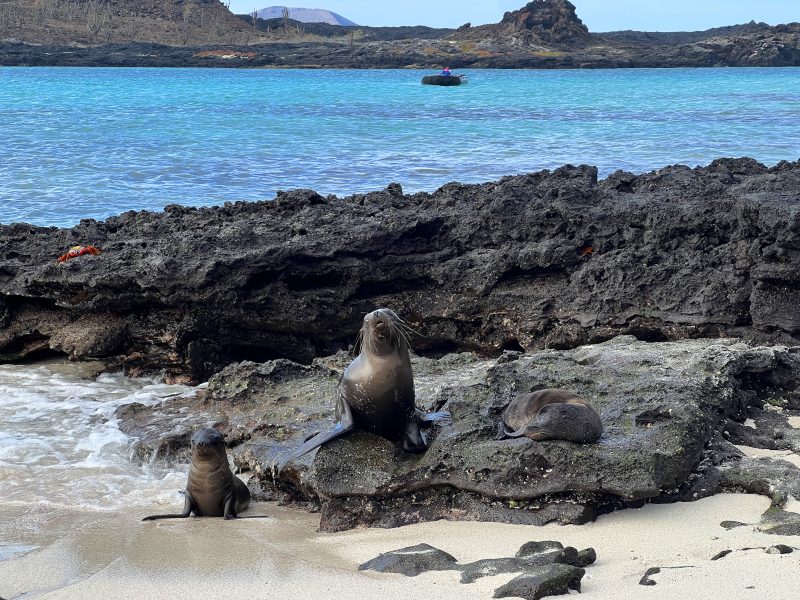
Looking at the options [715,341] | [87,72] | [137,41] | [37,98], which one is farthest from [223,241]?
[137,41]

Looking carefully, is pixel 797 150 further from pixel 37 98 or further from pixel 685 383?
pixel 37 98

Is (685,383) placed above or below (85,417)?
above

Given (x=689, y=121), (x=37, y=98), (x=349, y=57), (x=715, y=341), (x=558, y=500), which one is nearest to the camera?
(x=558, y=500)

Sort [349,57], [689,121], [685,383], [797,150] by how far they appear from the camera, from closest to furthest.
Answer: [685,383], [797,150], [689,121], [349,57]

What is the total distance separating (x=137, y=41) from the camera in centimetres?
9288

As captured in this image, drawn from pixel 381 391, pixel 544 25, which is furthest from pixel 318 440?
pixel 544 25

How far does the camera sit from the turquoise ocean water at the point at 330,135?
66.0ft

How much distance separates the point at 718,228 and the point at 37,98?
149 ft

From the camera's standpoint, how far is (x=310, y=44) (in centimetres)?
9669

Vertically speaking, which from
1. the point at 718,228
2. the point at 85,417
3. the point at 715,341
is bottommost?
the point at 85,417

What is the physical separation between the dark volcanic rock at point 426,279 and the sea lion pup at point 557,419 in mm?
2526

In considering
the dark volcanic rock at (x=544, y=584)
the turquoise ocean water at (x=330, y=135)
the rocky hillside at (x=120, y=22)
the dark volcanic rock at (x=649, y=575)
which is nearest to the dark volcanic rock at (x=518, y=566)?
the dark volcanic rock at (x=544, y=584)

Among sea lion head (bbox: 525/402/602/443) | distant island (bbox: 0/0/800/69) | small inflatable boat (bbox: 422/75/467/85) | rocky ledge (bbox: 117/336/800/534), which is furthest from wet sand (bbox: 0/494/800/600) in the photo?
distant island (bbox: 0/0/800/69)

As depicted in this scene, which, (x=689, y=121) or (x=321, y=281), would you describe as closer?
(x=321, y=281)
